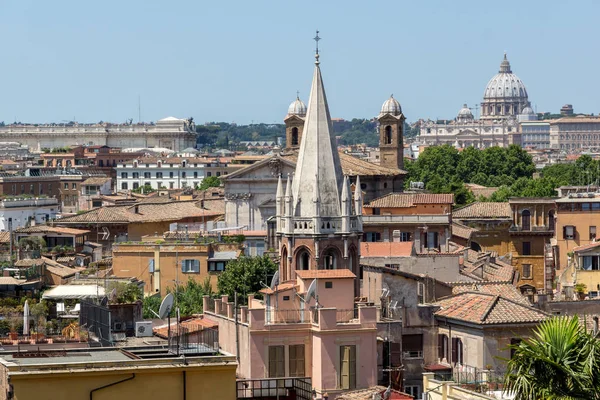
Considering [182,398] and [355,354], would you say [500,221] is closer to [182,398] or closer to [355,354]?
[355,354]

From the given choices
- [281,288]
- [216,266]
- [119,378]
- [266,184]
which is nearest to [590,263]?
[216,266]

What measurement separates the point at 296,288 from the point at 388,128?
61068mm

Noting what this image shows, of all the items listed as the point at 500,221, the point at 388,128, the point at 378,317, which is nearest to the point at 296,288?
the point at 378,317

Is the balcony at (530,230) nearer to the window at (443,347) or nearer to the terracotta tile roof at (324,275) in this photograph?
the window at (443,347)

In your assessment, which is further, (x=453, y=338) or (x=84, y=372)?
(x=453, y=338)

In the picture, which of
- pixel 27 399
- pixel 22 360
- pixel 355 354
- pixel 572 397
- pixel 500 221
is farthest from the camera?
pixel 500 221

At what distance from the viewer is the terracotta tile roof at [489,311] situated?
33.3 m

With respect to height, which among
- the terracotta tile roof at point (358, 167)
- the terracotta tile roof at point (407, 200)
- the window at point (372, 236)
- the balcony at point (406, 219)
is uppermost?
the terracotta tile roof at point (358, 167)

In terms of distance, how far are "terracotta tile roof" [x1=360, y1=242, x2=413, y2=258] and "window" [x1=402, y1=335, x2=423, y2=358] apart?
11.8 m

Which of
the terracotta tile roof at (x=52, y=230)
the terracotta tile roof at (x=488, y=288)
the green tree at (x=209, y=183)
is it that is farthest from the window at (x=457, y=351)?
the green tree at (x=209, y=183)

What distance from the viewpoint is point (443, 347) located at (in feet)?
114

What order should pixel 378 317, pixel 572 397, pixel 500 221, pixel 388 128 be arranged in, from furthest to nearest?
pixel 388 128, pixel 500 221, pixel 378 317, pixel 572 397

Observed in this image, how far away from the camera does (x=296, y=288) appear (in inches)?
1305

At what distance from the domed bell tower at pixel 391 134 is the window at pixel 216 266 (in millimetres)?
38096
